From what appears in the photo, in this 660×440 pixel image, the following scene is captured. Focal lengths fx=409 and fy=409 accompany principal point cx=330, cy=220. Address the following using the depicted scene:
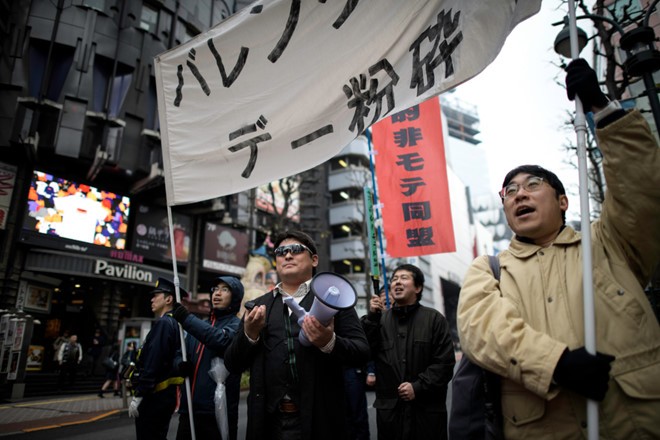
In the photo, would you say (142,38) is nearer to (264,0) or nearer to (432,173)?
(432,173)

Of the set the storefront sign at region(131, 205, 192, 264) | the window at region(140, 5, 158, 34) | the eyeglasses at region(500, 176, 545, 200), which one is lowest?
the eyeglasses at region(500, 176, 545, 200)

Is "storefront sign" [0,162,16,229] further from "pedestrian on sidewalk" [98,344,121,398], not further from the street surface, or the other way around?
the street surface

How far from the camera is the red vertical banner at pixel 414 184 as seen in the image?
23.4ft

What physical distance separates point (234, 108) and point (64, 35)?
19.8 metres

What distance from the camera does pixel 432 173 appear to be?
7.43 metres

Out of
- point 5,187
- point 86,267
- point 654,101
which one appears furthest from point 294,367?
point 5,187

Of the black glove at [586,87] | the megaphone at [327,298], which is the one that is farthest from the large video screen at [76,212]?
the black glove at [586,87]

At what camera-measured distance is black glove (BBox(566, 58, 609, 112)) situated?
1801 mm

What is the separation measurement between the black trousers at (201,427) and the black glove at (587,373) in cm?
320

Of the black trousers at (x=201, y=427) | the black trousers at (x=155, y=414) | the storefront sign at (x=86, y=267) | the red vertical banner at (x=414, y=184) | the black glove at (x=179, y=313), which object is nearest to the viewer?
the black glove at (x=179, y=313)

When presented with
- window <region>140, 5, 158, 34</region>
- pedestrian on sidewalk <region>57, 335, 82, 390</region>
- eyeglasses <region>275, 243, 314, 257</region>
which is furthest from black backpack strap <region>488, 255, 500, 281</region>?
window <region>140, 5, 158, 34</region>

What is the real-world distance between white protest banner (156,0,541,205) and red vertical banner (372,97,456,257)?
13.1 feet

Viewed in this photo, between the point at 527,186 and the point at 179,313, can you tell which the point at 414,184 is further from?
the point at 527,186

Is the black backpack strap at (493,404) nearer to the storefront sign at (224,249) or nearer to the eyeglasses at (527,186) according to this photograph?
the eyeglasses at (527,186)
